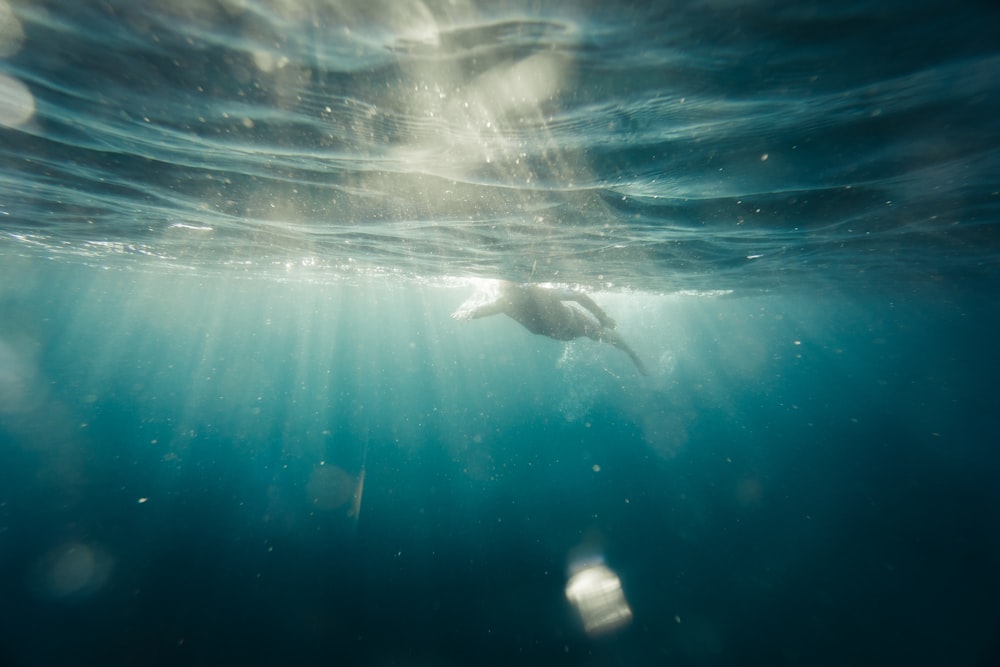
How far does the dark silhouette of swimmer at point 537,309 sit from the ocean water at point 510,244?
1431 millimetres

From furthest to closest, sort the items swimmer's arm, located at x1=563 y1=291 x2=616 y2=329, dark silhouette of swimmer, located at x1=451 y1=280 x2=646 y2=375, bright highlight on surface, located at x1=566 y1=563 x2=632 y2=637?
swimmer's arm, located at x1=563 y1=291 x2=616 y2=329, dark silhouette of swimmer, located at x1=451 y1=280 x2=646 y2=375, bright highlight on surface, located at x1=566 y1=563 x2=632 y2=637

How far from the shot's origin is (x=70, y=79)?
469 cm

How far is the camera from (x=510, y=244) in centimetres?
1315

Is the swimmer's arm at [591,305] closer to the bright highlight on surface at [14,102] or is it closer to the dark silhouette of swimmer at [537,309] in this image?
the dark silhouette of swimmer at [537,309]

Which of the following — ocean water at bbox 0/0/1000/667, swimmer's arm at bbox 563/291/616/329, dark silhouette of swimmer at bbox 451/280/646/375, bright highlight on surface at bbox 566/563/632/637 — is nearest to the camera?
ocean water at bbox 0/0/1000/667

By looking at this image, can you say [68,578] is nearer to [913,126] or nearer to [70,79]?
[70,79]

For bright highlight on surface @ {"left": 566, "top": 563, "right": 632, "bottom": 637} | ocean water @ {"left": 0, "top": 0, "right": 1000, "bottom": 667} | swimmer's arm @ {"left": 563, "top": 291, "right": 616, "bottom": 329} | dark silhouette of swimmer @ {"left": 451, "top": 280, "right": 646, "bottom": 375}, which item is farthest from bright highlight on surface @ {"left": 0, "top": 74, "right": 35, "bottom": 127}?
bright highlight on surface @ {"left": 566, "top": 563, "right": 632, "bottom": 637}

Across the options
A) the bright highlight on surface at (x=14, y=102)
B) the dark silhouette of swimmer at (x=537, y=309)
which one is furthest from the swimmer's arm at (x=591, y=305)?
the bright highlight on surface at (x=14, y=102)

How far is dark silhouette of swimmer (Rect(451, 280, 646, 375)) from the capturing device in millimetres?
14539

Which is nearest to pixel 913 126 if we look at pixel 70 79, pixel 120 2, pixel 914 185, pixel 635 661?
pixel 914 185

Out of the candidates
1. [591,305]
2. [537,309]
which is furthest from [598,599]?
[591,305]

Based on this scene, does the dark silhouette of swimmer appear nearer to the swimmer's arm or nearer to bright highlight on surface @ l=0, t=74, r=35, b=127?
the swimmer's arm

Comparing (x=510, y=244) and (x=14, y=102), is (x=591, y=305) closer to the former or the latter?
(x=510, y=244)

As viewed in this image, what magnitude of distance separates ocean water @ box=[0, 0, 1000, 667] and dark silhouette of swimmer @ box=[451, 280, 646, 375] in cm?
143
